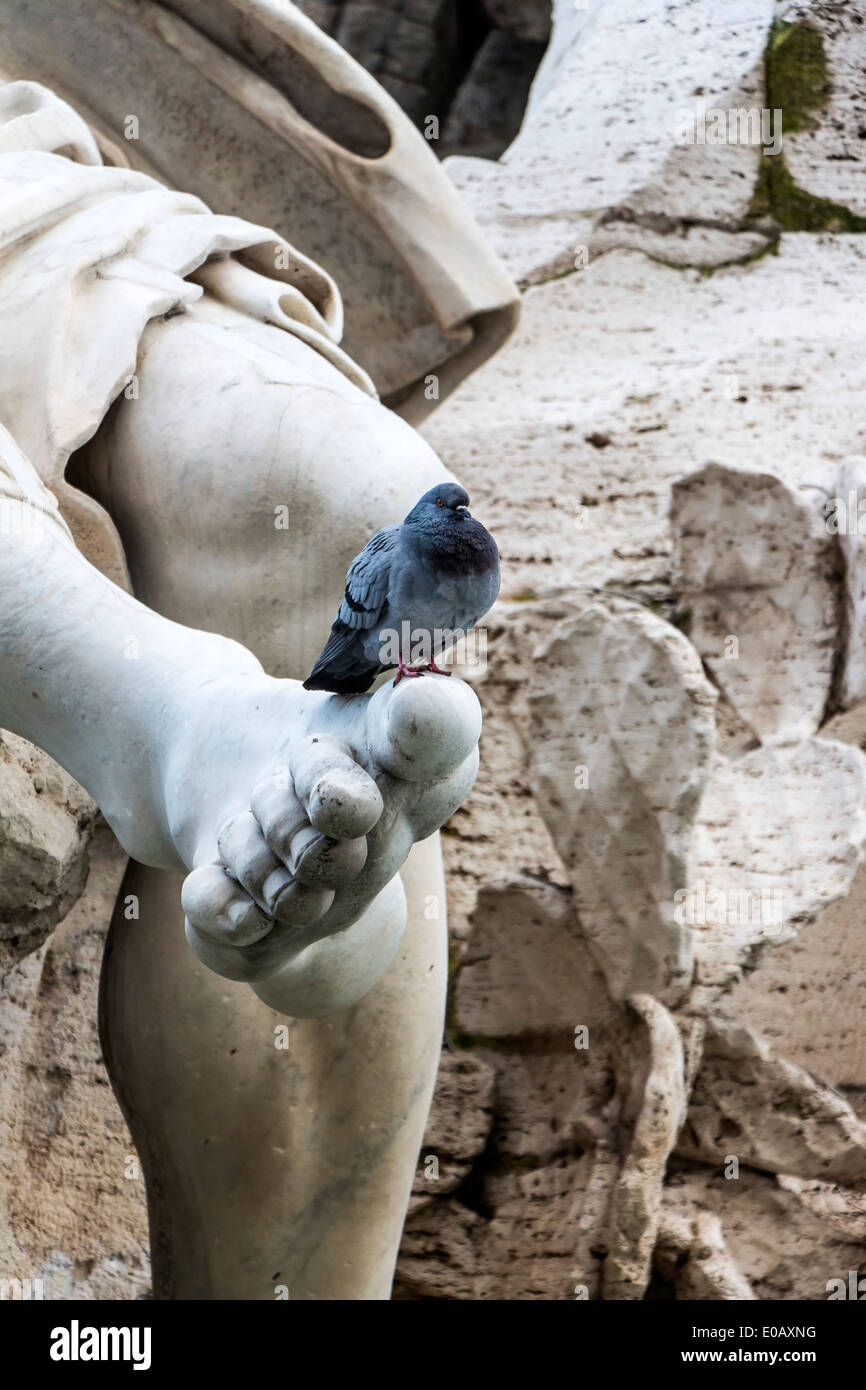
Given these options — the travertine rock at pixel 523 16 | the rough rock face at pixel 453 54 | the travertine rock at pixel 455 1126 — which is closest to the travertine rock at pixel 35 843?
the travertine rock at pixel 455 1126

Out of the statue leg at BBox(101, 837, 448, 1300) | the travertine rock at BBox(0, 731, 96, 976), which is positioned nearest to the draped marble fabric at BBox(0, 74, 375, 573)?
the travertine rock at BBox(0, 731, 96, 976)

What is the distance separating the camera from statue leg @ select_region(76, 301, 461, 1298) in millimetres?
1671

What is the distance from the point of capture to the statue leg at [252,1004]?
1.67 metres

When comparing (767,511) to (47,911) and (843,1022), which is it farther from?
(47,911)

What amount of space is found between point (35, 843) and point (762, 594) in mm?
1023

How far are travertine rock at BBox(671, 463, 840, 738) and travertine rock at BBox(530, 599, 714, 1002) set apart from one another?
22 centimetres

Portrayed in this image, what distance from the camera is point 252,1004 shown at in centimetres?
171

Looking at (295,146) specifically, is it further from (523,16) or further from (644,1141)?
(523,16)

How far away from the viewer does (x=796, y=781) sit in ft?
7.48

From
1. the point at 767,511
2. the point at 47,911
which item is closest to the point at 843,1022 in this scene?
the point at 767,511

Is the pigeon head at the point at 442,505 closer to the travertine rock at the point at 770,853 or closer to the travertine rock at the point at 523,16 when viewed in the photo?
the travertine rock at the point at 770,853

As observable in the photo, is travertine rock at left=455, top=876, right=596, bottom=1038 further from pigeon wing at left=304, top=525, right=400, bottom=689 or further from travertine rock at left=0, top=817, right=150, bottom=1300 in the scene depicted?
pigeon wing at left=304, top=525, right=400, bottom=689

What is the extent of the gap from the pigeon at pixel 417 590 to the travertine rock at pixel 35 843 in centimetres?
65

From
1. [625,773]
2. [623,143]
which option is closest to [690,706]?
[625,773]
